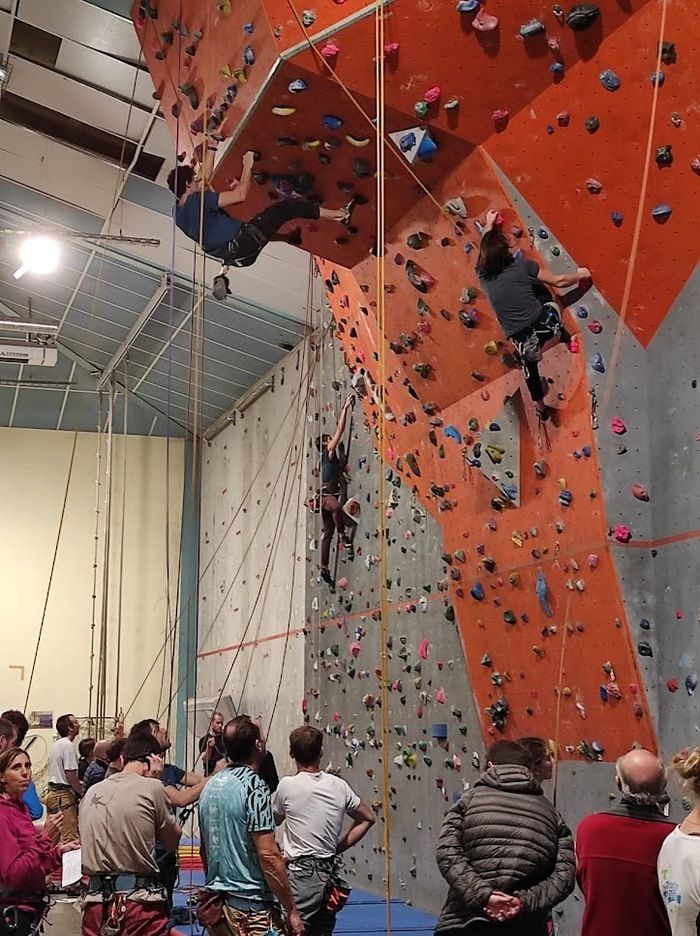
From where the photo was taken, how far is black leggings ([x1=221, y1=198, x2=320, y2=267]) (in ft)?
17.5

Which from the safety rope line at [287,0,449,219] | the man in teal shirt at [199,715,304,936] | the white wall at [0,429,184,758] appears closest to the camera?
the man in teal shirt at [199,715,304,936]

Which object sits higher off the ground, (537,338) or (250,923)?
(537,338)

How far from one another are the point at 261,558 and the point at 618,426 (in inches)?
282

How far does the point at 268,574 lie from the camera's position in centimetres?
1106

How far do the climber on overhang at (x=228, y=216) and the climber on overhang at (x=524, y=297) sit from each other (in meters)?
0.89

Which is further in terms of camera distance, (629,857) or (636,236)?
(636,236)

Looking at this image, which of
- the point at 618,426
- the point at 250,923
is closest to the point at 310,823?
the point at 250,923

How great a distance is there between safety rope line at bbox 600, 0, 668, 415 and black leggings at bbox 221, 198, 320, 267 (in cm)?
162

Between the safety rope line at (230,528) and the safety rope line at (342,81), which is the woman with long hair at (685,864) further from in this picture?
the safety rope line at (230,528)

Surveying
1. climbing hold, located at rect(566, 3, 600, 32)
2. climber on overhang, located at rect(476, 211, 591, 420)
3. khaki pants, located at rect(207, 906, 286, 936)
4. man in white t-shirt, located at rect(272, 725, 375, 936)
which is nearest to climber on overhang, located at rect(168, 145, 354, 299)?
climber on overhang, located at rect(476, 211, 591, 420)

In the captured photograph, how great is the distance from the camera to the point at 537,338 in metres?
4.72

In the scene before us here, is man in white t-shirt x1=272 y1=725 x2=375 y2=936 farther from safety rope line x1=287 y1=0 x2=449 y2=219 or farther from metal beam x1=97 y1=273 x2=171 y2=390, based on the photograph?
metal beam x1=97 y1=273 x2=171 y2=390

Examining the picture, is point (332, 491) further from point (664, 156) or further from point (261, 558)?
point (664, 156)

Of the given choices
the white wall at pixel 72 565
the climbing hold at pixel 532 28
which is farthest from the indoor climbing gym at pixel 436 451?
the white wall at pixel 72 565
